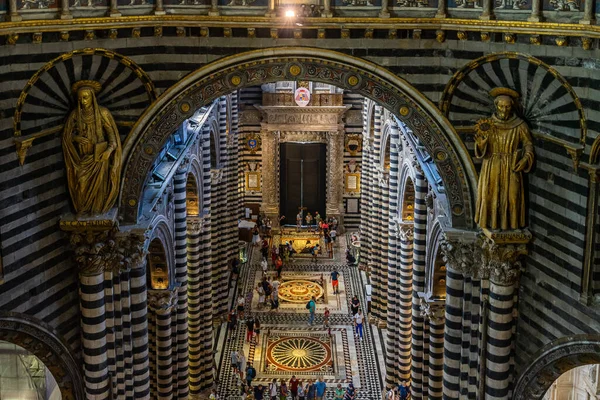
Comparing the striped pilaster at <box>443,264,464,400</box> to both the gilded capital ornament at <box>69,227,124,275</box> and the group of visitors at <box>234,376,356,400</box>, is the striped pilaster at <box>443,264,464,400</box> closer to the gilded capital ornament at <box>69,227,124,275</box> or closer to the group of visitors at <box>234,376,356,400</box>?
the gilded capital ornament at <box>69,227,124,275</box>

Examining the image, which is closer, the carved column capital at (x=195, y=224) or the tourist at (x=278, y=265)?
the carved column capital at (x=195, y=224)

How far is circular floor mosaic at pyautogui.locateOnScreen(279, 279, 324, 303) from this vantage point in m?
39.0

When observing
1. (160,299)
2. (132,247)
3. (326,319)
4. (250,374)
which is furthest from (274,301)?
(132,247)

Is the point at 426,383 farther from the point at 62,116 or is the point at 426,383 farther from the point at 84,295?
the point at 62,116

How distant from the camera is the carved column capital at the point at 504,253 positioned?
20000 mm

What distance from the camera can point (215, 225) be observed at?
3650 centimetres

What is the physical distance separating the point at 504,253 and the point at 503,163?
2019mm

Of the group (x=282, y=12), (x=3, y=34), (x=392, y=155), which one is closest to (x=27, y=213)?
(x=3, y=34)

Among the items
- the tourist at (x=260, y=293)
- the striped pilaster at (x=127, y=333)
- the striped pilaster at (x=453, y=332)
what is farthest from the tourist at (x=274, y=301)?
the striped pilaster at (x=453, y=332)

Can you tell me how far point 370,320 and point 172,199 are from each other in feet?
42.2

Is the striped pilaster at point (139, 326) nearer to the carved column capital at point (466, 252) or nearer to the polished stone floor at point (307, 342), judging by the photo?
the carved column capital at point (466, 252)

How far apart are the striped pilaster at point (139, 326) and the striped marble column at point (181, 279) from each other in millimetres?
4337

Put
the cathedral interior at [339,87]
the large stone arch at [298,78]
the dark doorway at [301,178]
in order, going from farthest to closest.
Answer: the dark doorway at [301,178], the large stone arch at [298,78], the cathedral interior at [339,87]

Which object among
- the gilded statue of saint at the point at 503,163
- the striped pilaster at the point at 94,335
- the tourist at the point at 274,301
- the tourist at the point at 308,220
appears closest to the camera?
the gilded statue of saint at the point at 503,163
